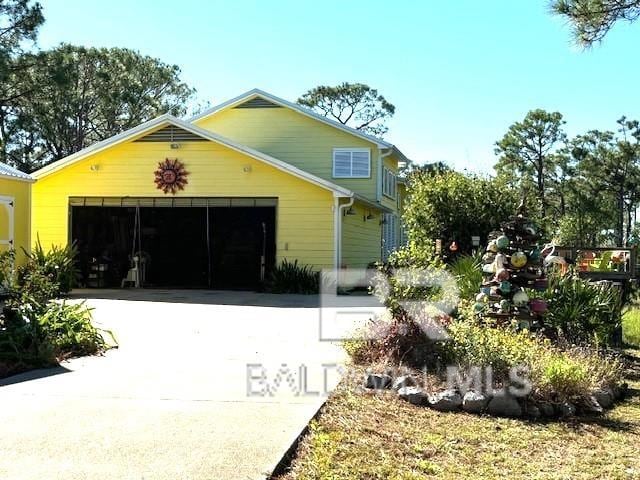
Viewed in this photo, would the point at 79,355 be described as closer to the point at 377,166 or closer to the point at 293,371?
the point at 293,371

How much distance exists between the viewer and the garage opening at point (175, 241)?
64.2 ft

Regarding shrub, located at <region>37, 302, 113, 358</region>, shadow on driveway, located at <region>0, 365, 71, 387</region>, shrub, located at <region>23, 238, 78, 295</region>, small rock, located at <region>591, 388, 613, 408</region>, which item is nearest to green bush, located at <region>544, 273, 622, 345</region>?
small rock, located at <region>591, 388, 613, 408</region>

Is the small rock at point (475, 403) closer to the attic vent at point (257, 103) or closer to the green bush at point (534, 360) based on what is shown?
the green bush at point (534, 360)

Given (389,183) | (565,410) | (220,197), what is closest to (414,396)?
(565,410)

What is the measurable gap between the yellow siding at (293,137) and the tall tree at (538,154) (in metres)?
18.8

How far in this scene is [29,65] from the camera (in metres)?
27.2

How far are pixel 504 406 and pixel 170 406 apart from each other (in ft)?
9.57

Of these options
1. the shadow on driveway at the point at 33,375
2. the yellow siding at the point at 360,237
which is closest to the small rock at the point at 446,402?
the shadow on driveway at the point at 33,375

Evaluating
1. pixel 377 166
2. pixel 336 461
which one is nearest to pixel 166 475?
pixel 336 461

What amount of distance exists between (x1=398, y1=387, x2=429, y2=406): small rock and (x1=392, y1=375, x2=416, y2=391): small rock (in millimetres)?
101

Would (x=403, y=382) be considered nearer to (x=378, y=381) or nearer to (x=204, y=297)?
(x=378, y=381)

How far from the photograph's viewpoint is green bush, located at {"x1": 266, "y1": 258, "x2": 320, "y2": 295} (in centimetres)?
1809

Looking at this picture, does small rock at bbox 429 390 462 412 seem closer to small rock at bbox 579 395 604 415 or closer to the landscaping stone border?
the landscaping stone border

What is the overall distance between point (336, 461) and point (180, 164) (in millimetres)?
15549
